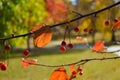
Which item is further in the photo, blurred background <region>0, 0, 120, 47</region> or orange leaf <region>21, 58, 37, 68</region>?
blurred background <region>0, 0, 120, 47</region>

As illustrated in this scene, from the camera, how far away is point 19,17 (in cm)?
1512

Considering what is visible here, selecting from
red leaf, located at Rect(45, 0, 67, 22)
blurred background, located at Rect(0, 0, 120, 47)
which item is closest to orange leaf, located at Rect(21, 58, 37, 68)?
blurred background, located at Rect(0, 0, 120, 47)

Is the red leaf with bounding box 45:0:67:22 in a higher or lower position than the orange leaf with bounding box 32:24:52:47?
higher

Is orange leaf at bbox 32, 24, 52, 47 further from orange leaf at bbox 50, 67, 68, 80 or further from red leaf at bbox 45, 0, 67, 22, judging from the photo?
red leaf at bbox 45, 0, 67, 22

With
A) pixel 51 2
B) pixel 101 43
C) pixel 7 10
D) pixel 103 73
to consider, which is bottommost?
pixel 103 73

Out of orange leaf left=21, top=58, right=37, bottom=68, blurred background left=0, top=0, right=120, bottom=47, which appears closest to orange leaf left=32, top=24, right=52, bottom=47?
blurred background left=0, top=0, right=120, bottom=47

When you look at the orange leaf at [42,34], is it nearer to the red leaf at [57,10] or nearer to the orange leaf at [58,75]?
the orange leaf at [58,75]

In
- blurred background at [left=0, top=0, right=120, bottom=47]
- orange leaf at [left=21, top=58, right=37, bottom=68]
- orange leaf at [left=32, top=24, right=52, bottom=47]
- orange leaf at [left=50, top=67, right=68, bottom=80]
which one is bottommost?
orange leaf at [left=50, top=67, right=68, bottom=80]

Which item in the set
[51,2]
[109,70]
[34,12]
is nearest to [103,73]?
[109,70]

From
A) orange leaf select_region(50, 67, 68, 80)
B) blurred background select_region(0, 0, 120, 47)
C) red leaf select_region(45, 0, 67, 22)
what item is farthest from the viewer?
red leaf select_region(45, 0, 67, 22)

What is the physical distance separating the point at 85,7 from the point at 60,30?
16609mm

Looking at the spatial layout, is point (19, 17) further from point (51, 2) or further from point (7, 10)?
point (51, 2)

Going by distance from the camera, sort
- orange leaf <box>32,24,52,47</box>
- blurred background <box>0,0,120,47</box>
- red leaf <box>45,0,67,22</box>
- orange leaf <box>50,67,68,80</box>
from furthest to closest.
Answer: red leaf <box>45,0,67,22</box> < blurred background <box>0,0,120,47</box> < orange leaf <box>50,67,68,80</box> < orange leaf <box>32,24,52,47</box>

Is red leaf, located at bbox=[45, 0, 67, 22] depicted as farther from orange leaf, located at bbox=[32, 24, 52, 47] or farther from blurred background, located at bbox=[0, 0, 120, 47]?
orange leaf, located at bbox=[32, 24, 52, 47]
